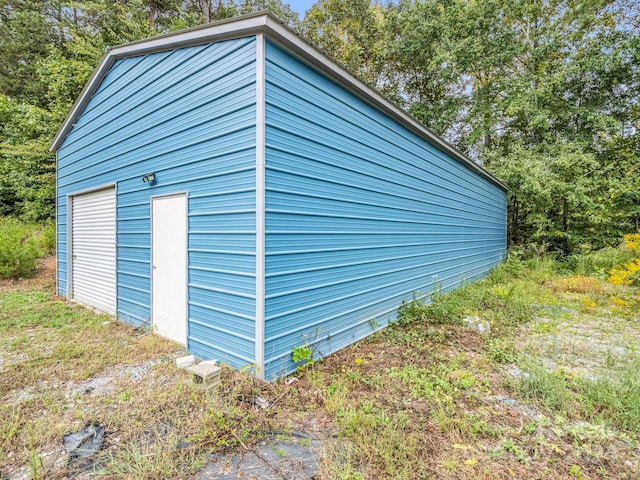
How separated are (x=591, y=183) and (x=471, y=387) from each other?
390 inches

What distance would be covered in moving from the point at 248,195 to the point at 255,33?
4.75 ft

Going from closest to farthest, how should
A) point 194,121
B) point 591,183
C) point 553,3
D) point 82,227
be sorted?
point 194,121
point 82,227
point 591,183
point 553,3

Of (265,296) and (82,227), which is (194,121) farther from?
(82,227)

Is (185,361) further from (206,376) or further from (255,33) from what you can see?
(255,33)

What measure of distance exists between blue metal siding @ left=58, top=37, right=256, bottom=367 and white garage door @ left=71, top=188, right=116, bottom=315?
35 cm

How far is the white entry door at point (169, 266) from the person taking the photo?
353 centimetres

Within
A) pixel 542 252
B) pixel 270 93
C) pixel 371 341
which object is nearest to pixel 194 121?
pixel 270 93

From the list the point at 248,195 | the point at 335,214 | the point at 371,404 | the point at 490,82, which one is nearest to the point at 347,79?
the point at 335,214

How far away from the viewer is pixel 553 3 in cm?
1105

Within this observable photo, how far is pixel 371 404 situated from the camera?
2461 mm

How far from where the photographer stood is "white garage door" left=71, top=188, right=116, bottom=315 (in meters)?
4.86

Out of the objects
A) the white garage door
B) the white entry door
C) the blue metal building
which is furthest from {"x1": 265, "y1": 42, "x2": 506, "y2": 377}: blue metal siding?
the white garage door

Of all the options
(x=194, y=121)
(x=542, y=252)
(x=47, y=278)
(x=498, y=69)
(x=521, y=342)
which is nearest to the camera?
(x=194, y=121)

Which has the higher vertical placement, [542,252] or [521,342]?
[542,252]
